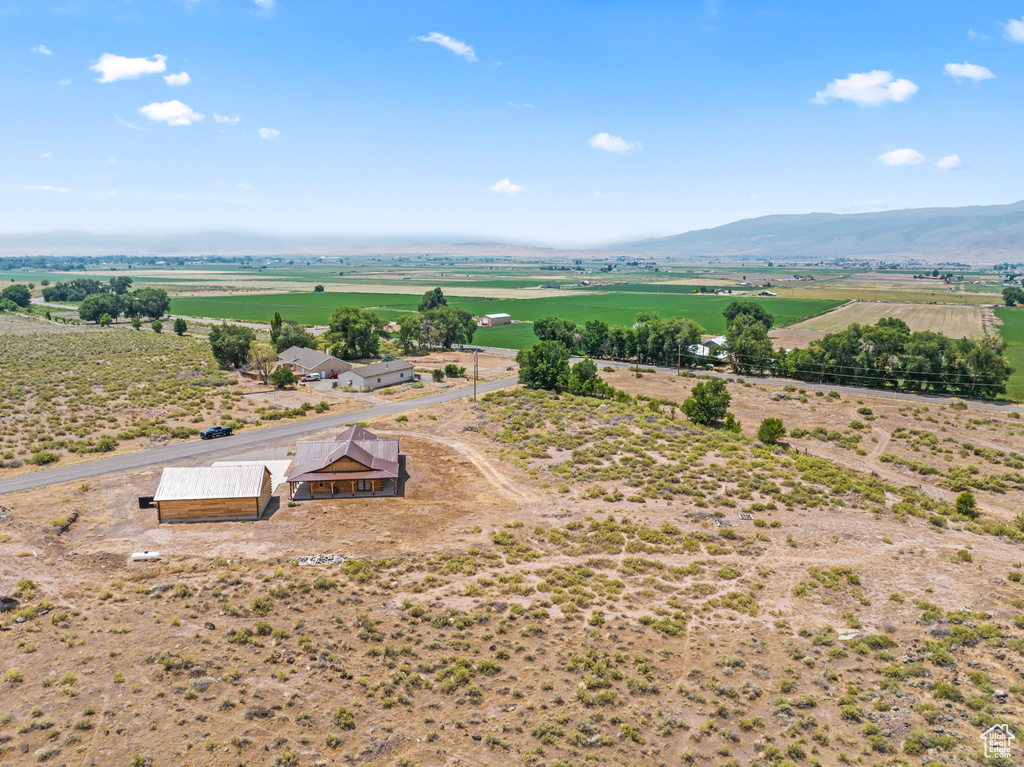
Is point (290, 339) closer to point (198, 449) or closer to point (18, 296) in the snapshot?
point (198, 449)

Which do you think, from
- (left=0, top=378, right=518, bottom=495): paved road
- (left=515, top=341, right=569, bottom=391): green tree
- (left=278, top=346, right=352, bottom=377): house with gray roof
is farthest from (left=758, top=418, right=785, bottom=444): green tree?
(left=278, top=346, right=352, bottom=377): house with gray roof

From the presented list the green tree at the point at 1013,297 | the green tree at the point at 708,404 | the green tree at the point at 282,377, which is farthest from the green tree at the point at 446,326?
the green tree at the point at 1013,297

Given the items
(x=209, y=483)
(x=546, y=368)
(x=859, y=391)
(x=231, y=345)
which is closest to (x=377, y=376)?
(x=546, y=368)

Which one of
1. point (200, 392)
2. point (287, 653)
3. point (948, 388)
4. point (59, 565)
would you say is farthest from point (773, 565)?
point (200, 392)

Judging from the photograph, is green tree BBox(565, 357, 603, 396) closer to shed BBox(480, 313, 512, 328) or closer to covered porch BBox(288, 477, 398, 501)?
covered porch BBox(288, 477, 398, 501)

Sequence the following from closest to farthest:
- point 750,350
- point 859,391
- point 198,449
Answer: point 198,449
point 859,391
point 750,350

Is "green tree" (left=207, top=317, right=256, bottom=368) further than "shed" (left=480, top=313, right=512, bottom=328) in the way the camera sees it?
Result: No
